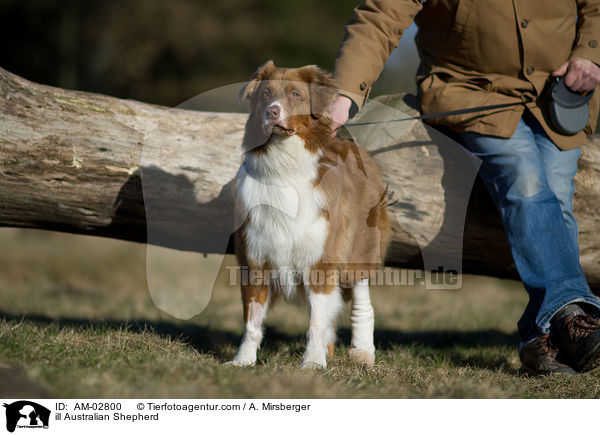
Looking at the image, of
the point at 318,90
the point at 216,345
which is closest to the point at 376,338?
the point at 216,345

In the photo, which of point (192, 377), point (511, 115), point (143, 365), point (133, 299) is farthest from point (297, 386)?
point (133, 299)

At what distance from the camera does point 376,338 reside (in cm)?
526

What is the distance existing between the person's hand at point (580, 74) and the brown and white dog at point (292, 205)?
151 cm

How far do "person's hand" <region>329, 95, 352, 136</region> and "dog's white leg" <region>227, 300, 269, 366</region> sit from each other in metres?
1.17

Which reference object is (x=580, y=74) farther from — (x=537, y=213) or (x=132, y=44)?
(x=132, y=44)

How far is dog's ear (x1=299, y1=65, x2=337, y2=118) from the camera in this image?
3408 millimetres

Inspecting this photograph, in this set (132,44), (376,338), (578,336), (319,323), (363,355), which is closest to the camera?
(578,336)

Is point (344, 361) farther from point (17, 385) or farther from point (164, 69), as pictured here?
point (164, 69)

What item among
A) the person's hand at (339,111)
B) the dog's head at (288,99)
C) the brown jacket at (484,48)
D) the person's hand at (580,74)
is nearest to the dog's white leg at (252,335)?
the dog's head at (288,99)

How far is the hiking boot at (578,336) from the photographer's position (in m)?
3.12

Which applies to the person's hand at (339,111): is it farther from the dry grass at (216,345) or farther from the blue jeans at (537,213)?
the dry grass at (216,345)

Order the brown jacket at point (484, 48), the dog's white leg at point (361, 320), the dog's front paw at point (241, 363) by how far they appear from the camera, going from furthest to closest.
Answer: the dog's white leg at point (361, 320) < the brown jacket at point (484, 48) < the dog's front paw at point (241, 363)

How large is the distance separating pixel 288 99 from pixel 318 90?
225 millimetres

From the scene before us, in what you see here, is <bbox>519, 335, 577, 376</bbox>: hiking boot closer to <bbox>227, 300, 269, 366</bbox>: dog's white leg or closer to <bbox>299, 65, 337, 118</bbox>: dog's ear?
<bbox>227, 300, 269, 366</bbox>: dog's white leg
